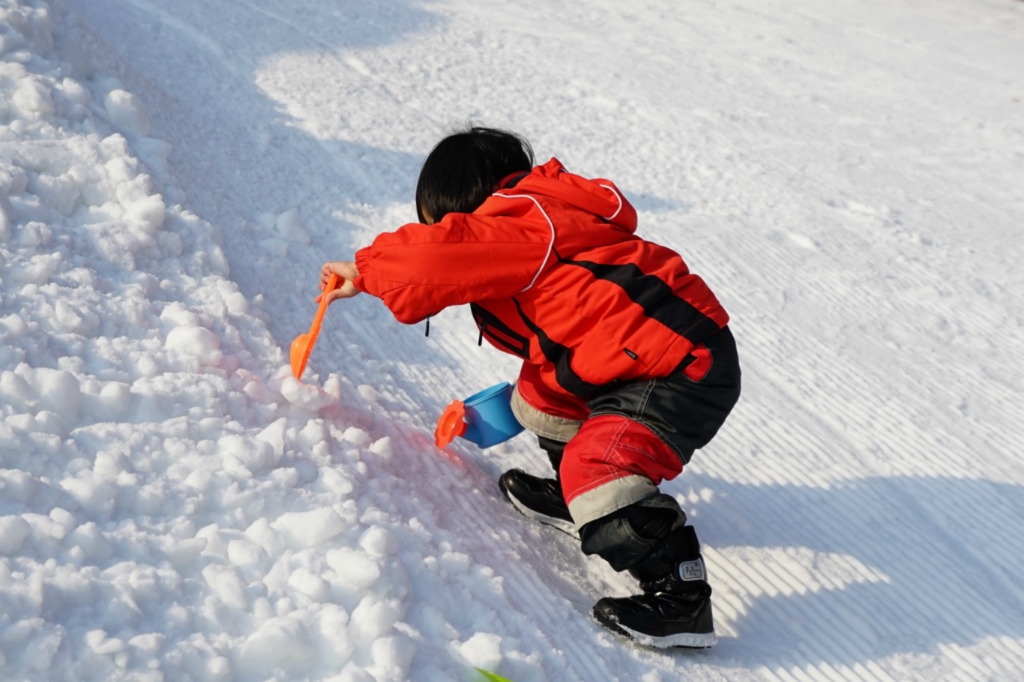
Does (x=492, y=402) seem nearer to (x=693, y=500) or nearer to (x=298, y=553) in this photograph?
(x=693, y=500)

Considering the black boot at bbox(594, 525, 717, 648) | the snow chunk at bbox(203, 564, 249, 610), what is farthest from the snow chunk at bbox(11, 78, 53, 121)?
the black boot at bbox(594, 525, 717, 648)

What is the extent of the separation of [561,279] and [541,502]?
2.22 ft

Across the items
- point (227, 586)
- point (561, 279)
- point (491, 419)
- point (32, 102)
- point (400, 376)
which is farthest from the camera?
point (400, 376)

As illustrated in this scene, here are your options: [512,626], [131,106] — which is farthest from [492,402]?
[131,106]

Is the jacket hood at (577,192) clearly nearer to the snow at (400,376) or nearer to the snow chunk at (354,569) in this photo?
the snow at (400,376)

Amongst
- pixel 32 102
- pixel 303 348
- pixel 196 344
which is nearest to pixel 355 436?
pixel 303 348

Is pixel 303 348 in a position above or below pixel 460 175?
below

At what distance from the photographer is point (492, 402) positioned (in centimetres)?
237

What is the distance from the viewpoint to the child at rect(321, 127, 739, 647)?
1844 millimetres

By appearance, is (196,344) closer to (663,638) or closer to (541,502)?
(541,502)

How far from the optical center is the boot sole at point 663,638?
1924mm

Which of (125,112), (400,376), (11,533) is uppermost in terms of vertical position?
(125,112)

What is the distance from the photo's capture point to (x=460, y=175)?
1.99 meters

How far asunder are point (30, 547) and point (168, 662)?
0.96ft
